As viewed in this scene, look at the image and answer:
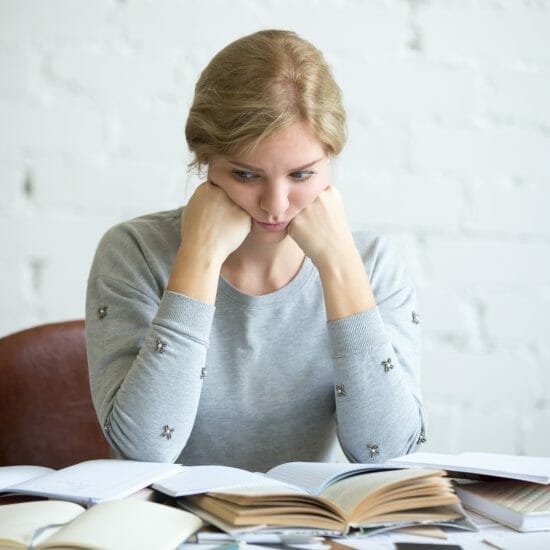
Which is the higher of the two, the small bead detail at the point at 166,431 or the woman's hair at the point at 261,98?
the woman's hair at the point at 261,98

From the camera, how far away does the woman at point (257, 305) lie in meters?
1.13

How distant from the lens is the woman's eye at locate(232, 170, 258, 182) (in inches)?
46.9

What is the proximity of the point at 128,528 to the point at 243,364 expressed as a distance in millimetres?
582

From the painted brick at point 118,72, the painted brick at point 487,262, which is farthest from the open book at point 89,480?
the painted brick at point 487,262

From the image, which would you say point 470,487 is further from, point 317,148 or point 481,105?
point 481,105

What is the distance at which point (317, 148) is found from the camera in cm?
119

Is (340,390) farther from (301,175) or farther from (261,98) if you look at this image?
(261,98)

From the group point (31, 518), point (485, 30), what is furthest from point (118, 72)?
point (31, 518)

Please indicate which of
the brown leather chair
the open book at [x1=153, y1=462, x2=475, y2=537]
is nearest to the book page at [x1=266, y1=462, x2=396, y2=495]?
the open book at [x1=153, y1=462, x2=475, y2=537]

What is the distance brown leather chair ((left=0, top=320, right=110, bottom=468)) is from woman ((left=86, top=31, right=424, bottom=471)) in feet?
0.56

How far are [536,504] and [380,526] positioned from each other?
0.16 m

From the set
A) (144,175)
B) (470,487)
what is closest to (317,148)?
(470,487)

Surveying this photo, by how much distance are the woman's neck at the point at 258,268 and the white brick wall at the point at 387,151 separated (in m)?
0.41

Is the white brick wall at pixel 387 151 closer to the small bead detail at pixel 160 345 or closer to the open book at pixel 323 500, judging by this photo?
the small bead detail at pixel 160 345
